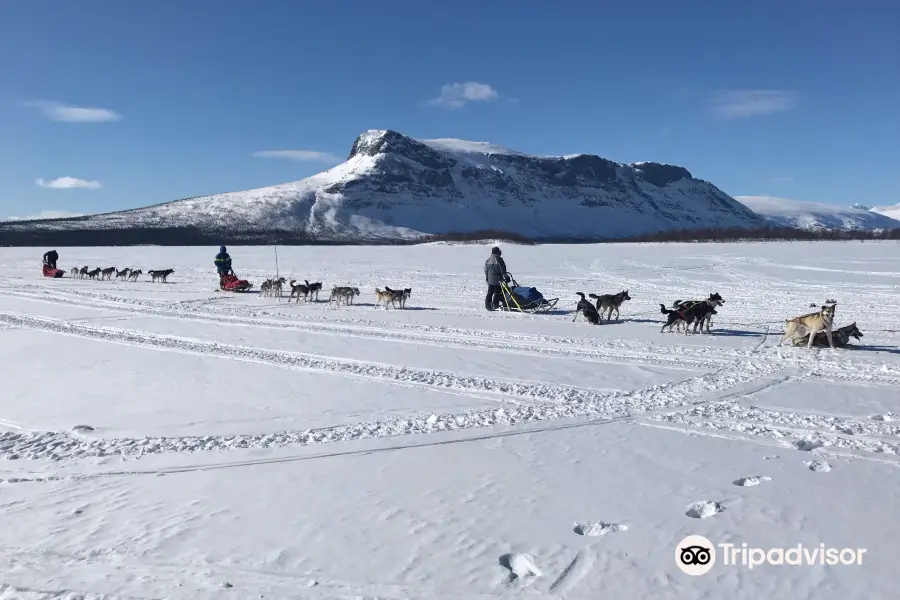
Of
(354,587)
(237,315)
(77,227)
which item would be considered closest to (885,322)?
(354,587)

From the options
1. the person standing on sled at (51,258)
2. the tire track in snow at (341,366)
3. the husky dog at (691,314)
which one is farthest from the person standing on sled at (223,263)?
the husky dog at (691,314)

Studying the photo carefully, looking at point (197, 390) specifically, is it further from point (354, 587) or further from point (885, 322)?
point (885, 322)

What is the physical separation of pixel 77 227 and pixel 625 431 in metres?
178

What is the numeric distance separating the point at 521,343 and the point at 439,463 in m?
6.11

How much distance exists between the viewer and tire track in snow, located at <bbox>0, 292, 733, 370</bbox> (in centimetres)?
1005

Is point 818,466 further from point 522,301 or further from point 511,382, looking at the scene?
point 522,301

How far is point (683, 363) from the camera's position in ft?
31.9

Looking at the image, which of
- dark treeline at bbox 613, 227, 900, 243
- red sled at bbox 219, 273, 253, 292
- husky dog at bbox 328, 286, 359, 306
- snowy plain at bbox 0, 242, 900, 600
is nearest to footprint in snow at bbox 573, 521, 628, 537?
snowy plain at bbox 0, 242, 900, 600

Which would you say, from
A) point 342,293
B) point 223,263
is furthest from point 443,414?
point 223,263

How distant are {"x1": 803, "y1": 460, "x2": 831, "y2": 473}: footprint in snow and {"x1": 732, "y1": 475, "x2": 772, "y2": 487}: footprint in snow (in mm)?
487

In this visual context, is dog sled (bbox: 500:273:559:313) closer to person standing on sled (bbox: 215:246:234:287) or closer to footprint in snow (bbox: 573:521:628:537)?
person standing on sled (bbox: 215:246:234:287)

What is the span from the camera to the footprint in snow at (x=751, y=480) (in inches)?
197

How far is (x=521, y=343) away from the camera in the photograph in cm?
1163

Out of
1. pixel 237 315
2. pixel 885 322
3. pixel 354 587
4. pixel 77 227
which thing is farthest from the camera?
pixel 77 227
